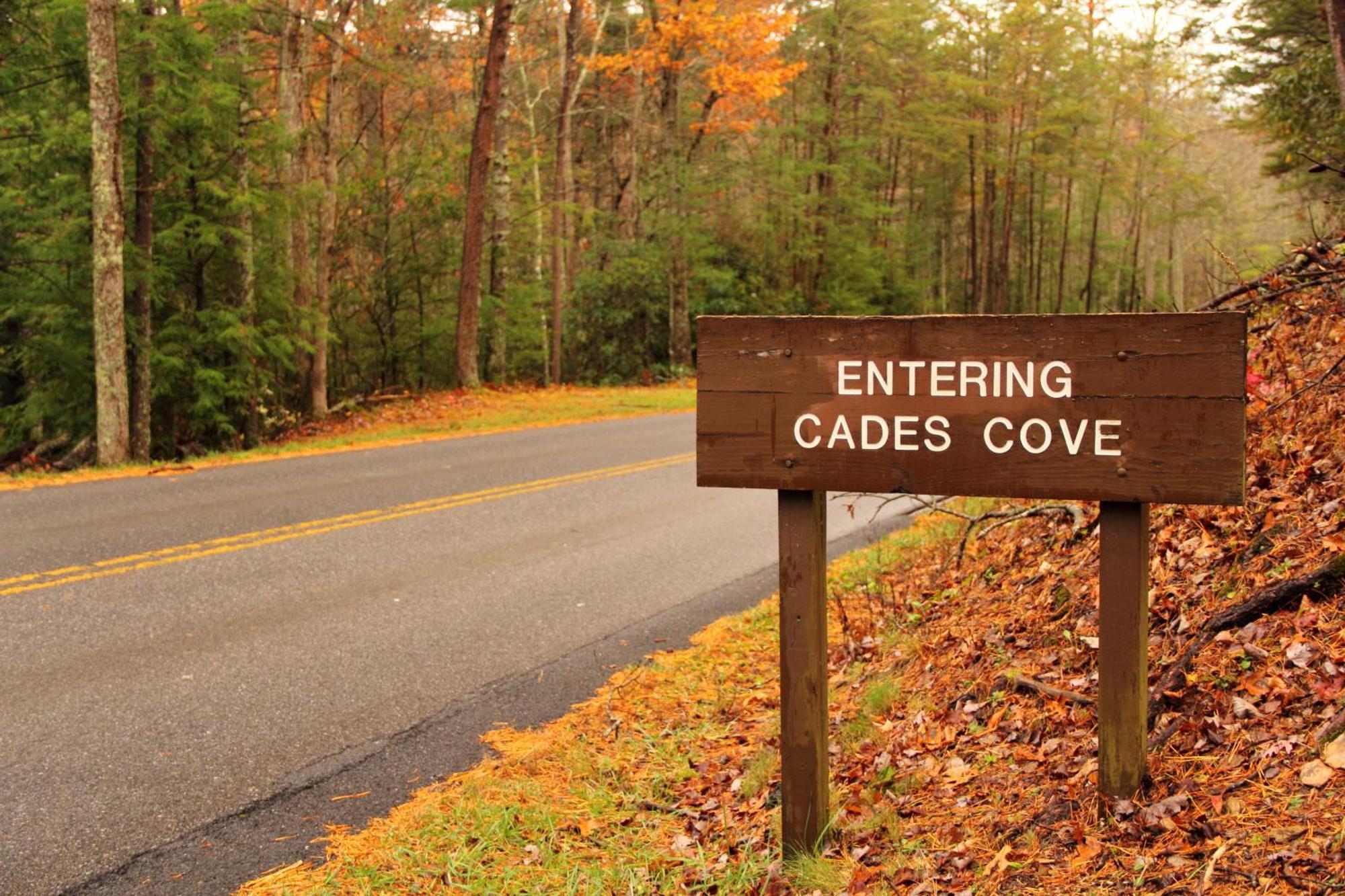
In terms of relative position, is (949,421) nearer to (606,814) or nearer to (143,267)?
(606,814)

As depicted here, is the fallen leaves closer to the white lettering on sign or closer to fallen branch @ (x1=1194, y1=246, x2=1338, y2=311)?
the white lettering on sign

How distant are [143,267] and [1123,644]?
16.2 metres

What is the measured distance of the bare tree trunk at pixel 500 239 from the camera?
79.5 ft

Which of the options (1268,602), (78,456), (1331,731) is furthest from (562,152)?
(1331,731)

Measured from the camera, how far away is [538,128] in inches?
1467

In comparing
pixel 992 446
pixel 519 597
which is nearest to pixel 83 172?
pixel 519 597

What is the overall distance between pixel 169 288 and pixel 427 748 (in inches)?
552

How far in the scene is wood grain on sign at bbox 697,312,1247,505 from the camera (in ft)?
9.87

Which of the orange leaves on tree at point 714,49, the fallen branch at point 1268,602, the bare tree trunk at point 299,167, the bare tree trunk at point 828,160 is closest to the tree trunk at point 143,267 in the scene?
the bare tree trunk at point 299,167

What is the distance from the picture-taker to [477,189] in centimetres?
2188

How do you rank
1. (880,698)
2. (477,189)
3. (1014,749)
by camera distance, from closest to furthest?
1. (1014,749)
2. (880,698)
3. (477,189)

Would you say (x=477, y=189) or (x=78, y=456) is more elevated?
(x=477, y=189)

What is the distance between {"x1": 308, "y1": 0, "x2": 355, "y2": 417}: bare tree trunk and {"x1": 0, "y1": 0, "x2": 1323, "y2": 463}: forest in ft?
0.32

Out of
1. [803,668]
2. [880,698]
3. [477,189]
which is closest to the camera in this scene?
[803,668]
